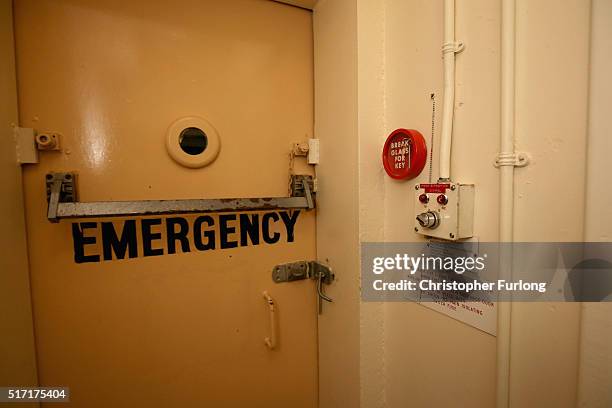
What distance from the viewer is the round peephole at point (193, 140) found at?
3.51ft

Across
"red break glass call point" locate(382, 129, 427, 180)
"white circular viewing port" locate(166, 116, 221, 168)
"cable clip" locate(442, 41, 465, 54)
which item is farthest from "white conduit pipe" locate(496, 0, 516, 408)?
"white circular viewing port" locate(166, 116, 221, 168)

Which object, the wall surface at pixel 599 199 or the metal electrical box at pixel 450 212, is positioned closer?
the wall surface at pixel 599 199

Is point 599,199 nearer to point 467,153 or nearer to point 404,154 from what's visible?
point 467,153

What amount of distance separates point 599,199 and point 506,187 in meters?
0.17

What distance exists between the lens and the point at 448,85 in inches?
32.7

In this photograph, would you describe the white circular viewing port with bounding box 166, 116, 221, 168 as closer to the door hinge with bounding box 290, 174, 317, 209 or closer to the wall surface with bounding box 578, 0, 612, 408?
the door hinge with bounding box 290, 174, 317, 209

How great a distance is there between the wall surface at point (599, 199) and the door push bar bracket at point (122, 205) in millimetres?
867

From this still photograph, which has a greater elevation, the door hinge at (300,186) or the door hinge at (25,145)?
the door hinge at (25,145)

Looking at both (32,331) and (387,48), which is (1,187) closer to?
(32,331)

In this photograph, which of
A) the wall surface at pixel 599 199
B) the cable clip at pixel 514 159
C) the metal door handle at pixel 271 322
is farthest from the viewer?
the metal door handle at pixel 271 322

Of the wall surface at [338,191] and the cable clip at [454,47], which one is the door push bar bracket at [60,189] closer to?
the wall surface at [338,191]

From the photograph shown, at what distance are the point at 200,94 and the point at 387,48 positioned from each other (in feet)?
2.37

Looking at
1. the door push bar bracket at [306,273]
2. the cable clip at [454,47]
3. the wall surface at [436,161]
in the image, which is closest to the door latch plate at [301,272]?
the door push bar bracket at [306,273]

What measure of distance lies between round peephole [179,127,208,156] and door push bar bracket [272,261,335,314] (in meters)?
0.58
